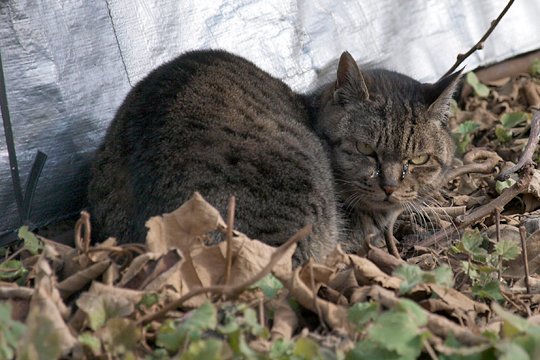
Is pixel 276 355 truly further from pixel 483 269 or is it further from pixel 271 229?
pixel 483 269

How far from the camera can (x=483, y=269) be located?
322cm

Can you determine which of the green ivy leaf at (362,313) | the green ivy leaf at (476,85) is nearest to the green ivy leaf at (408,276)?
the green ivy leaf at (362,313)

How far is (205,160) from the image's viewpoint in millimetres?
3182

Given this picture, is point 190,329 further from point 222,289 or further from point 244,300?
point 244,300

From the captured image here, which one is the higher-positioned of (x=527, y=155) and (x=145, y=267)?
(x=145, y=267)

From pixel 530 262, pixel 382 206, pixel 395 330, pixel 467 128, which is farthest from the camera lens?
pixel 467 128

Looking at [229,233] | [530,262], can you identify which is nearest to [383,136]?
[530,262]

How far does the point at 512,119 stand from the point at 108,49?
2448 mm

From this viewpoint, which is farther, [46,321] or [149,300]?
[149,300]

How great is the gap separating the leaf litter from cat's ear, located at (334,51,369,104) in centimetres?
84

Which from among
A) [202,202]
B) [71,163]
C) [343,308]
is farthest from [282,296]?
[71,163]

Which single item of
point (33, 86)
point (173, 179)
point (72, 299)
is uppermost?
point (33, 86)

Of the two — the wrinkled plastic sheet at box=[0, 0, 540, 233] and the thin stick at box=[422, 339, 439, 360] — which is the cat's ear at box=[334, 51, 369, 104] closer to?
the wrinkled plastic sheet at box=[0, 0, 540, 233]

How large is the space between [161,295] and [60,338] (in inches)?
15.9
